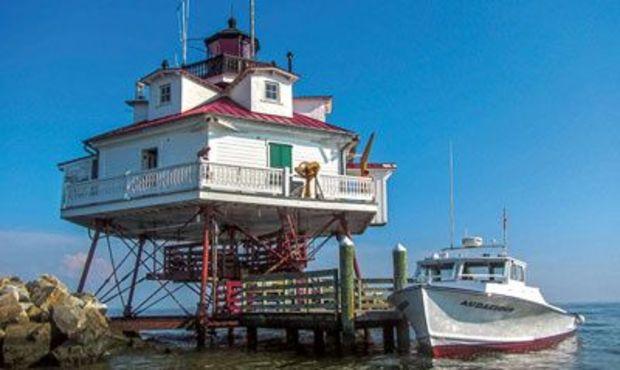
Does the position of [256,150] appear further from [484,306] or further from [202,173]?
[484,306]

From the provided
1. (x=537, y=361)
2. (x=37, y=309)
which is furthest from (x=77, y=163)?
(x=537, y=361)

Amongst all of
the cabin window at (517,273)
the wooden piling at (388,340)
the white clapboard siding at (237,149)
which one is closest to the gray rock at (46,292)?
the white clapboard siding at (237,149)

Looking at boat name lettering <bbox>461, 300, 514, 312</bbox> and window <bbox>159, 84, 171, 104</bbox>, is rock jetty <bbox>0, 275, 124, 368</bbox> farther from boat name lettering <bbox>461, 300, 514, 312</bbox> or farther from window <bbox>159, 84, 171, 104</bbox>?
boat name lettering <bbox>461, 300, 514, 312</bbox>

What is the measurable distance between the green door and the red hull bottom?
10.9 m

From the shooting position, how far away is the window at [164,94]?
103 feet

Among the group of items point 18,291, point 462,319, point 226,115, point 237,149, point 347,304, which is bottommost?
point 462,319

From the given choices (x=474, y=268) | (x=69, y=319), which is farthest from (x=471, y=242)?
(x=69, y=319)

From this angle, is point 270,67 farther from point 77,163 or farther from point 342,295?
point 342,295

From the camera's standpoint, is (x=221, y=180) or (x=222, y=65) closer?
(x=221, y=180)

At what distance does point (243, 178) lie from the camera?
27.1 metres

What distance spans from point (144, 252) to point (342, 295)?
14.0m

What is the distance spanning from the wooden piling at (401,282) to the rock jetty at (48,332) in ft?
31.7

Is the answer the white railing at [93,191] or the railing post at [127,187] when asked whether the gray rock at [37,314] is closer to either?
the railing post at [127,187]

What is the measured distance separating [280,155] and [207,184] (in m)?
4.81
